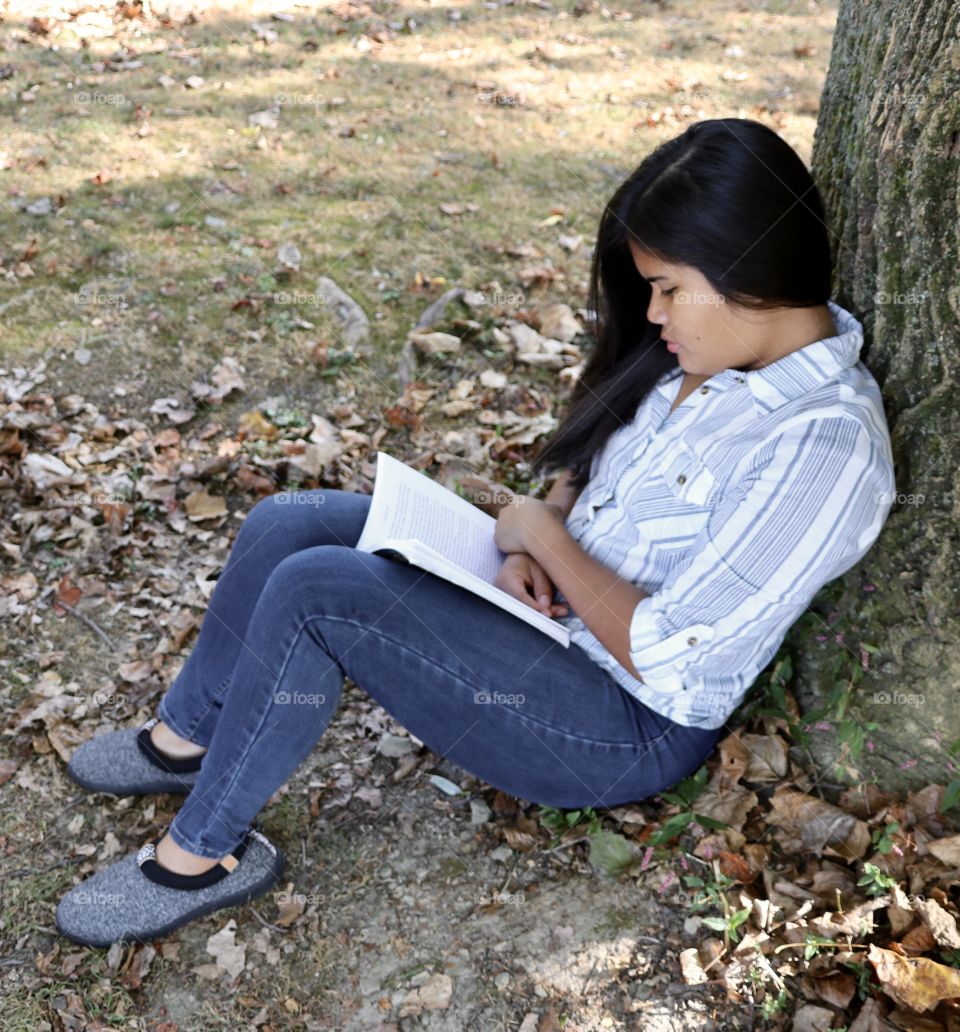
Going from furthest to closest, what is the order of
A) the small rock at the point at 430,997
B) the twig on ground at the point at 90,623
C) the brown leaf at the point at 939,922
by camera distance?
the twig on ground at the point at 90,623
the small rock at the point at 430,997
the brown leaf at the point at 939,922

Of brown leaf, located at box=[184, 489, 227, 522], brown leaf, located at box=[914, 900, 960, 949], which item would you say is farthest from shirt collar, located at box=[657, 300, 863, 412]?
brown leaf, located at box=[184, 489, 227, 522]

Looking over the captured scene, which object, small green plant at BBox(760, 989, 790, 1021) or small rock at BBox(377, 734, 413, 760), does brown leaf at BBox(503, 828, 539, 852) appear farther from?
small green plant at BBox(760, 989, 790, 1021)

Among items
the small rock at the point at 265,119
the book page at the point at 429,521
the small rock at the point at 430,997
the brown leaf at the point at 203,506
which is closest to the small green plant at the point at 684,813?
the small rock at the point at 430,997

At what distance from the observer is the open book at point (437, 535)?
6.60 feet

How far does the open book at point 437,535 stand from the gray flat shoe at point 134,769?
32.4 inches

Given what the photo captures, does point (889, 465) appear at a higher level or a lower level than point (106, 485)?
higher

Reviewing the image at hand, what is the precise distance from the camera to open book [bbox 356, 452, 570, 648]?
2012 mm

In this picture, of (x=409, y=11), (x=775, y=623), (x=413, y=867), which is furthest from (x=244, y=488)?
(x=409, y=11)

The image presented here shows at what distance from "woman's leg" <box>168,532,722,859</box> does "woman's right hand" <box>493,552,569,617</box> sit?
136 mm

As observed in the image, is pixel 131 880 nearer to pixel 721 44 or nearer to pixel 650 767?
pixel 650 767

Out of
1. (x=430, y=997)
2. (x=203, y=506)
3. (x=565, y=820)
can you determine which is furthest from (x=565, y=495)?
(x=203, y=506)

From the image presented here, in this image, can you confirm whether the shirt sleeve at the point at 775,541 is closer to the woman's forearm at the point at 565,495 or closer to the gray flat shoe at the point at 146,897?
the woman's forearm at the point at 565,495

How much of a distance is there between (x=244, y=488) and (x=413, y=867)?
1668mm

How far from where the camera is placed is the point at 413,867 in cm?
239
